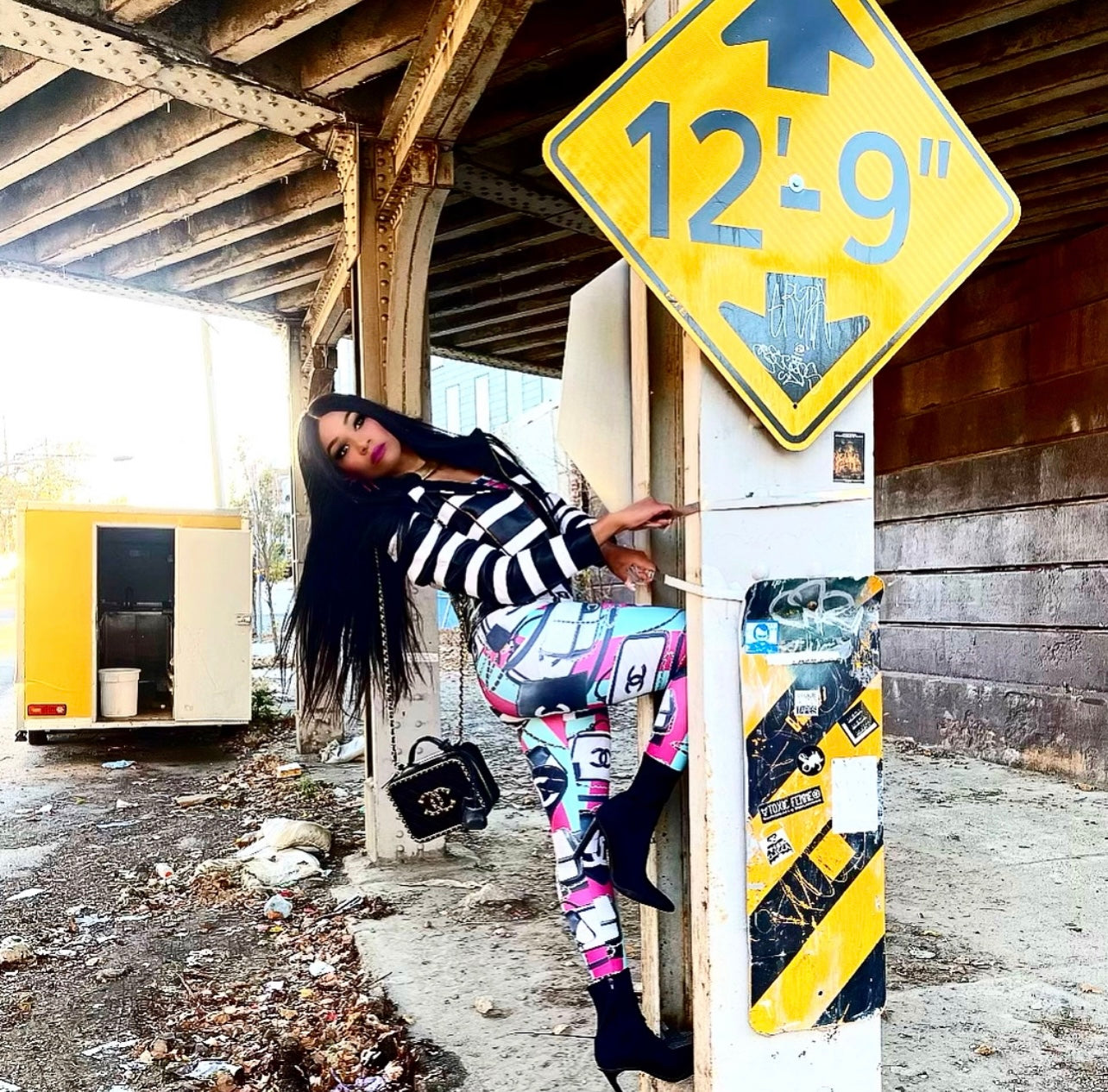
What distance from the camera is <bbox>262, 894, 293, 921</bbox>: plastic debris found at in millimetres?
4391

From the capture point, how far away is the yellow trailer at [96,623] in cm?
832

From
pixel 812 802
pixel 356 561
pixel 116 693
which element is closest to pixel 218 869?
pixel 356 561

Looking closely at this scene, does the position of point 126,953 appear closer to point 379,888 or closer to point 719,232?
point 379,888

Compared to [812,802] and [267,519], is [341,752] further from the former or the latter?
[267,519]

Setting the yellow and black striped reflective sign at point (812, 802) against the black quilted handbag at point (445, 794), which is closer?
the yellow and black striped reflective sign at point (812, 802)

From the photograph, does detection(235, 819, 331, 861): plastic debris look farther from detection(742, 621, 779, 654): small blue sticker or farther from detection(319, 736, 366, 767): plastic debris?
detection(742, 621, 779, 654): small blue sticker

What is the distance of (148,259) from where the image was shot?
7.26 metres

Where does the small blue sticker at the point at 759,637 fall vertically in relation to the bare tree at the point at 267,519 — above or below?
below

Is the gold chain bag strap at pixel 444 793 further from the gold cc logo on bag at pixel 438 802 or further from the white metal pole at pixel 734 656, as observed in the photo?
the white metal pole at pixel 734 656

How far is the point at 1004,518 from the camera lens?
21.1 ft

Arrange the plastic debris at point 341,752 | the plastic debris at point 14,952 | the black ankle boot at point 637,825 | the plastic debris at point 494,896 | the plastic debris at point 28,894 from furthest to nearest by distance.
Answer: the plastic debris at point 341,752 → the plastic debris at point 28,894 → the plastic debris at point 494,896 → the plastic debris at point 14,952 → the black ankle boot at point 637,825

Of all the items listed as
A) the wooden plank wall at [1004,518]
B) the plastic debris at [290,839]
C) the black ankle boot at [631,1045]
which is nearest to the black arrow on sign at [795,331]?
the black ankle boot at [631,1045]

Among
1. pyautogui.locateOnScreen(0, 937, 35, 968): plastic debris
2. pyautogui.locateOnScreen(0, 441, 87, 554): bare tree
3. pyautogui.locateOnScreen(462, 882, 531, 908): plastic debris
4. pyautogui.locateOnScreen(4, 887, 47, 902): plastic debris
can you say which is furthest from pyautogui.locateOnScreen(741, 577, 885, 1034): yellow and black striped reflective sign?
pyautogui.locateOnScreen(0, 441, 87, 554): bare tree

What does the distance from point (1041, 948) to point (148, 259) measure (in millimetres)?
7200
